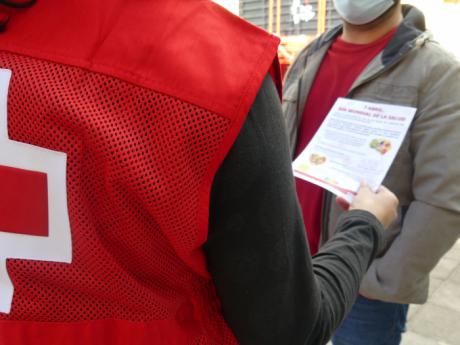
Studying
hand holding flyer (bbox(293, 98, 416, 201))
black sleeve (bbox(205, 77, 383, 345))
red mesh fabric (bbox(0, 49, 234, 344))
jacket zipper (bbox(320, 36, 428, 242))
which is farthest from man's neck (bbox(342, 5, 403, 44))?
red mesh fabric (bbox(0, 49, 234, 344))

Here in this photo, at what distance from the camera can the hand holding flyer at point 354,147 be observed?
1.32 meters

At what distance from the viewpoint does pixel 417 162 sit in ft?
4.80

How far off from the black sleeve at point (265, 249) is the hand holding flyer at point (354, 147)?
57cm

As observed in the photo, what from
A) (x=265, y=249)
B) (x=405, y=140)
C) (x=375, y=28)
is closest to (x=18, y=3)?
(x=265, y=249)

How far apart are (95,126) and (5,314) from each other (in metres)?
0.34

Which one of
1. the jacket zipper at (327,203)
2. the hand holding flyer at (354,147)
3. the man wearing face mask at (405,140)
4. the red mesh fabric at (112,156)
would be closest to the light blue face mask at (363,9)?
the man wearing face mask at (405,140)

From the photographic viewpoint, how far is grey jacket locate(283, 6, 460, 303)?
55.3 inches

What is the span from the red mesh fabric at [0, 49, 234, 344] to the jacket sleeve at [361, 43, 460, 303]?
1054 millimetres

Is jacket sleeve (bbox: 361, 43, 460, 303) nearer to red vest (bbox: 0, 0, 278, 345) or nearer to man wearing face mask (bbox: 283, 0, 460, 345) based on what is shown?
man wearing face mask (bbox: 283, 0, 460, 345)

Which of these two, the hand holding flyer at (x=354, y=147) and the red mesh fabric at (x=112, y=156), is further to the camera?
the hand holding flyer at (x=354, y=147)

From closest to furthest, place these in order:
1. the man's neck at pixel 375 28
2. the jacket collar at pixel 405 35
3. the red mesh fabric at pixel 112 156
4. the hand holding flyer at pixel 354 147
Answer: the red mesh fabric at pixel 112 156 → the hand holding flyer at pixel 354 147 → the jacket collar at pixel 405 35 → the man's neck at pixel 375 28

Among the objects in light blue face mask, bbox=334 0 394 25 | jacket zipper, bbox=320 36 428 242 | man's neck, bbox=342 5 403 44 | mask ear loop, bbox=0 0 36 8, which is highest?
mask ear loop, bbox=0 0 36 8

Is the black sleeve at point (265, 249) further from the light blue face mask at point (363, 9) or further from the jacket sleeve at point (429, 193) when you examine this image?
the light blue face mask at point (363, 9)

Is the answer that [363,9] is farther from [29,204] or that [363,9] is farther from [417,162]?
[29,204]
